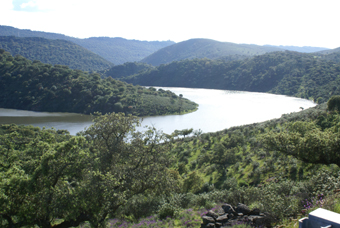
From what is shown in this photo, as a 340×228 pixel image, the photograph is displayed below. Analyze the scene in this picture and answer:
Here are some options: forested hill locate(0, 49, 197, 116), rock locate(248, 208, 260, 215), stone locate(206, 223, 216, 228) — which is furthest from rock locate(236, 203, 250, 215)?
forested hill locate(0, 49, 197, 116)

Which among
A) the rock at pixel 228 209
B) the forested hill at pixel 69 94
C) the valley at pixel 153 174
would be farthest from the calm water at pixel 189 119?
the rock at pixel 228 209

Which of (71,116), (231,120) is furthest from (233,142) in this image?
(71,116)

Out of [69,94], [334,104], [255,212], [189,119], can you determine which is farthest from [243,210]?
[69,94]

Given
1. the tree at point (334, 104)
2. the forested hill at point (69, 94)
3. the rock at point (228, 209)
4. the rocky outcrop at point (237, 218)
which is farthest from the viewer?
the forested hill at point (69, 94)

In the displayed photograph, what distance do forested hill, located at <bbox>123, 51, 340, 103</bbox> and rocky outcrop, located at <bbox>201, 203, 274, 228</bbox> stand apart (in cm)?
9734

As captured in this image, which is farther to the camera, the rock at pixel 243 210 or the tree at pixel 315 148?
the tree at pixel 315 148

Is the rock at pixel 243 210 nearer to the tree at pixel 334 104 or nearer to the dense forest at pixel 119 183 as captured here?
the dense forest at pixel 119 183

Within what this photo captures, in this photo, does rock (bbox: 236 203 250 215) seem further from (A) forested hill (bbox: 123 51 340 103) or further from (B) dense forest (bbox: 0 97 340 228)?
(A) forested hill (bbox: 123 51 340 103)

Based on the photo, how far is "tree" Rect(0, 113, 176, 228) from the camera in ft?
28.6

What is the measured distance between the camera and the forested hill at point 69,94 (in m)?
85.9

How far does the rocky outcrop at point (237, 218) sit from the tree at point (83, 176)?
288 cm

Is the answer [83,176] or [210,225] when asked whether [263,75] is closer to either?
[210,225]

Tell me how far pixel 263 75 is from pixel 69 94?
107571mm

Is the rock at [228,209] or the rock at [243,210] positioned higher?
the rock at [243,210]
